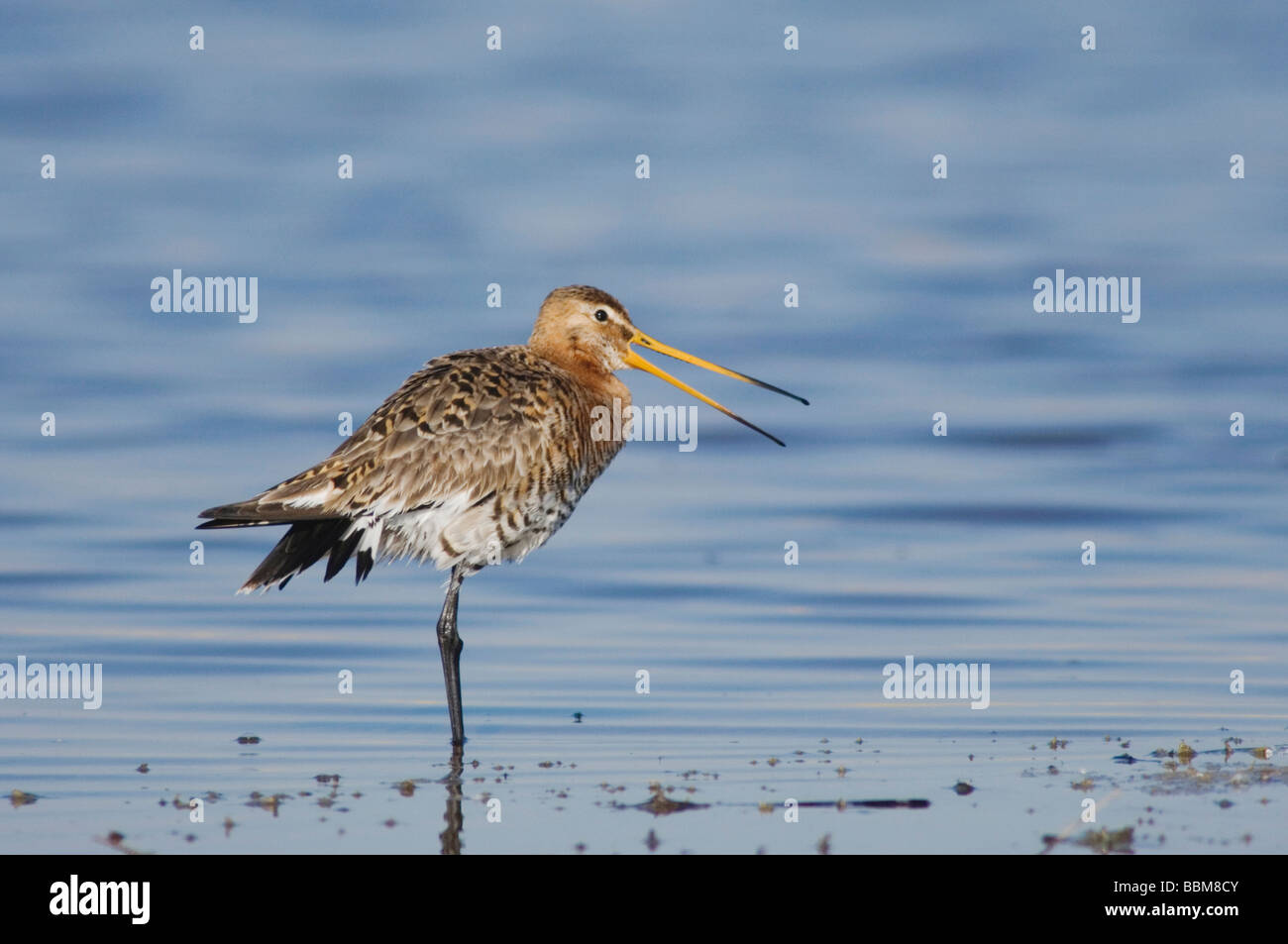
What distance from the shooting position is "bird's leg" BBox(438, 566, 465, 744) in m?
9.03

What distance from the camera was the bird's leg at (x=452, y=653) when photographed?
9.03 metres

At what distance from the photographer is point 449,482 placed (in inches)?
359

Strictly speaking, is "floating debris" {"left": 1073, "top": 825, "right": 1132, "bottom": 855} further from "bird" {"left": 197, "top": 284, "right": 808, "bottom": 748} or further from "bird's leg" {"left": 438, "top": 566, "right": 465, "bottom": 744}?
"bird's leg" {"left": 438, "top": 566, "right": 465, "bottom": 744}

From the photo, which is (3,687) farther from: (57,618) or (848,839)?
(848,839)

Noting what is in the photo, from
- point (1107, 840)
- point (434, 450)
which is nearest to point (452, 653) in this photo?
point (434, 450)

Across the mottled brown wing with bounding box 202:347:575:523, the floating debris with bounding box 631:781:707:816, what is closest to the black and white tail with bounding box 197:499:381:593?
the mottled brown wing with bounding box 202:347:575:523

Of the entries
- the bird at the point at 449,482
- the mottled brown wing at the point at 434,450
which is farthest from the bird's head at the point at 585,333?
the mottled brown wing at the point at 434,450

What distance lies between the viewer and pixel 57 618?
38.2 feet

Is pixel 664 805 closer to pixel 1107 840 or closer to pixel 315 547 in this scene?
pixel 1107 840

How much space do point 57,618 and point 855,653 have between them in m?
4.66

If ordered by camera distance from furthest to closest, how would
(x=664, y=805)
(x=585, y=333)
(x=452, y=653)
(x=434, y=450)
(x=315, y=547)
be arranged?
(x=585, y=333) → (x=452, y=653) → (x=315, y=547) → (x=434, y=450) → (x=664, y=805)

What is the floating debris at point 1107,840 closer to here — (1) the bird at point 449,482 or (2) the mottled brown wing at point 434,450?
Result: (1) the bird at point 449,482

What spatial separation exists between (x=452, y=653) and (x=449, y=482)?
34.9 inches
